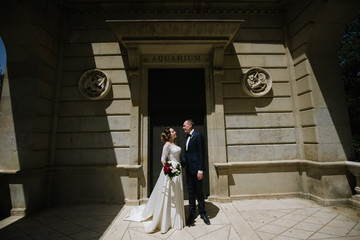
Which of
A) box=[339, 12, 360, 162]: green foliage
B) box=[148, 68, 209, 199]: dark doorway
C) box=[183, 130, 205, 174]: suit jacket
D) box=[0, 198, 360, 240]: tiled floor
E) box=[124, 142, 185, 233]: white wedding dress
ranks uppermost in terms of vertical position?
box=[339, 12, 360, 162]: green foliage

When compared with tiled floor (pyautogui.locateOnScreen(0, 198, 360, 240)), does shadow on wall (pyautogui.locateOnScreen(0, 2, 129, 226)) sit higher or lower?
higher

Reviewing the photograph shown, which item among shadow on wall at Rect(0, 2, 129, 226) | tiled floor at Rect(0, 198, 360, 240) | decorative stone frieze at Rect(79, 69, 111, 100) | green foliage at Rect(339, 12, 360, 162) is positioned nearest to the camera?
tiled floor at Rect(0, 198, 360, 240)

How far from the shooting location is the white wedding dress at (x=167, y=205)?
3723 mm

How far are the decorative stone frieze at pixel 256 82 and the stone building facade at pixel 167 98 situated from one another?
0.04 meters

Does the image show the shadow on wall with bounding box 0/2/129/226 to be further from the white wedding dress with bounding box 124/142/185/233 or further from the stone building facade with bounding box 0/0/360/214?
the white wedding dress with bounding box 124/142/185/233

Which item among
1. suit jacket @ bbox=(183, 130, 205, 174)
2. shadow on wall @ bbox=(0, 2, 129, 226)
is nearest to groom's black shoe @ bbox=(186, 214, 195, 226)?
suit jacket @ bbox=(183, 130, 205, 174)

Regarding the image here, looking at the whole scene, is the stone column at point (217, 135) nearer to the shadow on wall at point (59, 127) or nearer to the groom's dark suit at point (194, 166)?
the groom's dark suit at point (194, 166)

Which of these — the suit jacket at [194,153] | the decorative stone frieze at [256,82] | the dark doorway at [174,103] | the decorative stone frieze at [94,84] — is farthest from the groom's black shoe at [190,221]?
the decorative stone frieze at [94,84]

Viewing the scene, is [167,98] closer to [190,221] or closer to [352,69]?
[190,221]

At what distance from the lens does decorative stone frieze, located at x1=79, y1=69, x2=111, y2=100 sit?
5.79 metres

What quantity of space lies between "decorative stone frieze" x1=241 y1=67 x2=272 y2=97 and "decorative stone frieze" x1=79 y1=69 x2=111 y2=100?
5029mm

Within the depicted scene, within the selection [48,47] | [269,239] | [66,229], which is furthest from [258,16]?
[66,229]

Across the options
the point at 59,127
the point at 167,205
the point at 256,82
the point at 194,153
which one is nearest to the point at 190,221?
the point at 167,205

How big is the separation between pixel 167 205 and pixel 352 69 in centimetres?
1617
